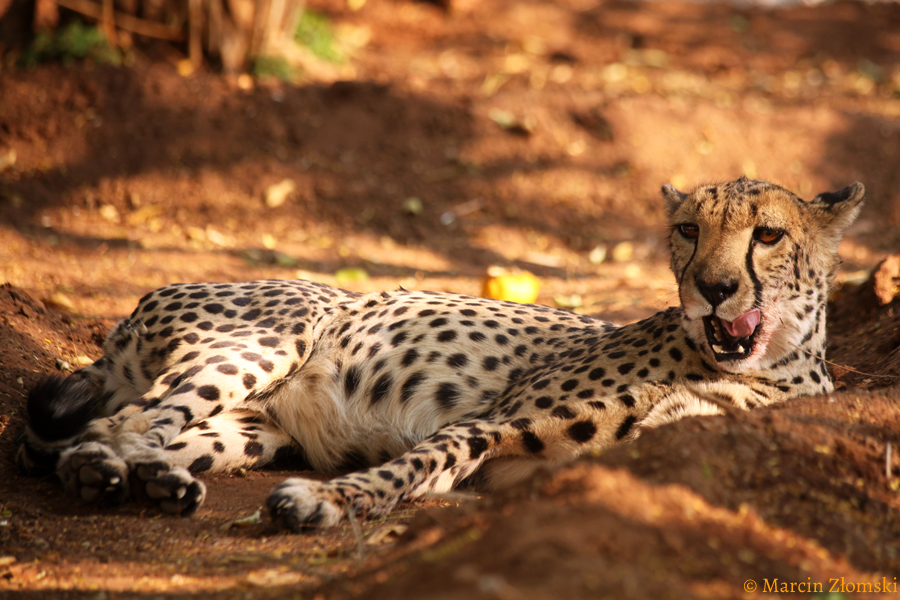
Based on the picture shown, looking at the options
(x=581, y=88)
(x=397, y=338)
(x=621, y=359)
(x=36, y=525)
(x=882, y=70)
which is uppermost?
(x=882, y=70)

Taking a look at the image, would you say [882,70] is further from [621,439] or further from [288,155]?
[621,439]

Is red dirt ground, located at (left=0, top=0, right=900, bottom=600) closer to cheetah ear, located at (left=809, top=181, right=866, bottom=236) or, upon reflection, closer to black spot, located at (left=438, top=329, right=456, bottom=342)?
cheetah ear, located at (left=809, top=181, right=866, bottom=236)

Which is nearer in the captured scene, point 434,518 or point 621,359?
point 434,518

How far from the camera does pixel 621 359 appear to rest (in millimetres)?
3287

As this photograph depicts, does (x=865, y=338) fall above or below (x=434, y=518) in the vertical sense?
above

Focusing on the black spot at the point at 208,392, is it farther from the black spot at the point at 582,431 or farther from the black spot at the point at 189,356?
the black spot at the point at 582,431

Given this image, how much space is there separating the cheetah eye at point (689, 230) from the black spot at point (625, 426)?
2.57 feet

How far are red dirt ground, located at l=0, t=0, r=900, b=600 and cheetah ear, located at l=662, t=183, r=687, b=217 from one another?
0.34 metres

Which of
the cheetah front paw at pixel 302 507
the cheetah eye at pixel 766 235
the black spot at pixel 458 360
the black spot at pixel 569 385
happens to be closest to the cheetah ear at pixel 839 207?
the cheetah eye at pixel 766 235

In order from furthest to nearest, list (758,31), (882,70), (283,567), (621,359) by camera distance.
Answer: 1. (758,31)
2. (882,70)
3. (621,359)
4. (283,567)

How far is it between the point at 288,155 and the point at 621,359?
17.4 ft

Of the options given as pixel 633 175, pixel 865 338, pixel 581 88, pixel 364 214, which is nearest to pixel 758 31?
pixel 581 88

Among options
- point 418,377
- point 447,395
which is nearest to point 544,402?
point 447,395

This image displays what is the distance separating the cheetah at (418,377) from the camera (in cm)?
293
